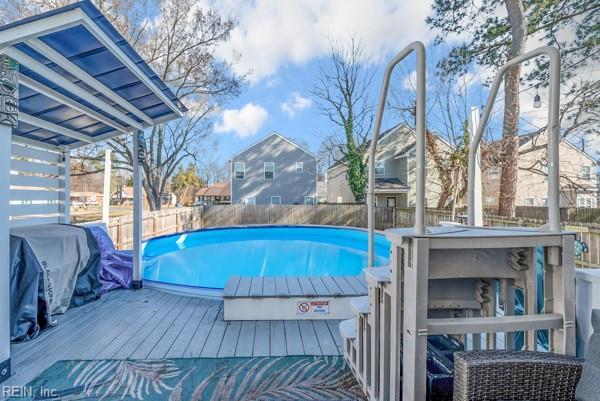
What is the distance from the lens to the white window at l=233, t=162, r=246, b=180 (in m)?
20.2

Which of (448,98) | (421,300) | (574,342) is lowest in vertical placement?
(574,342)

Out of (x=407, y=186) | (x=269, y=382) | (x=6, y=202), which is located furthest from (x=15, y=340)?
(x=407, y=186)

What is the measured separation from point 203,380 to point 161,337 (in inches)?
39.5

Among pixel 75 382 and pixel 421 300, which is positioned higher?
pixel 421 300

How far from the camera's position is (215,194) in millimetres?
35750

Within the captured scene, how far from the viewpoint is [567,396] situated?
4.66 ft

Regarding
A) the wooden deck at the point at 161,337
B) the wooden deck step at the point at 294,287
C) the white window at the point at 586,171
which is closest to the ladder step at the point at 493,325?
the wooden deck at the point at 161,337

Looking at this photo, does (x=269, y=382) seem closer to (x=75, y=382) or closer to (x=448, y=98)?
(x=75, y=382)

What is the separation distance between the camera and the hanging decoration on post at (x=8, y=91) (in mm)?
2422

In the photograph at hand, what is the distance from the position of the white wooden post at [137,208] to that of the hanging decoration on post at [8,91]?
7.55 ft

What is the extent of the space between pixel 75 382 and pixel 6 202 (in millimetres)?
1466

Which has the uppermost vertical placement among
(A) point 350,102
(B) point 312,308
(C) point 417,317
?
(A) point 350,102

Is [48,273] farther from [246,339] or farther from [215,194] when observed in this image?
[215,194]

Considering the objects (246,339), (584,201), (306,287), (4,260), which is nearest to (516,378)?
(246,339)
